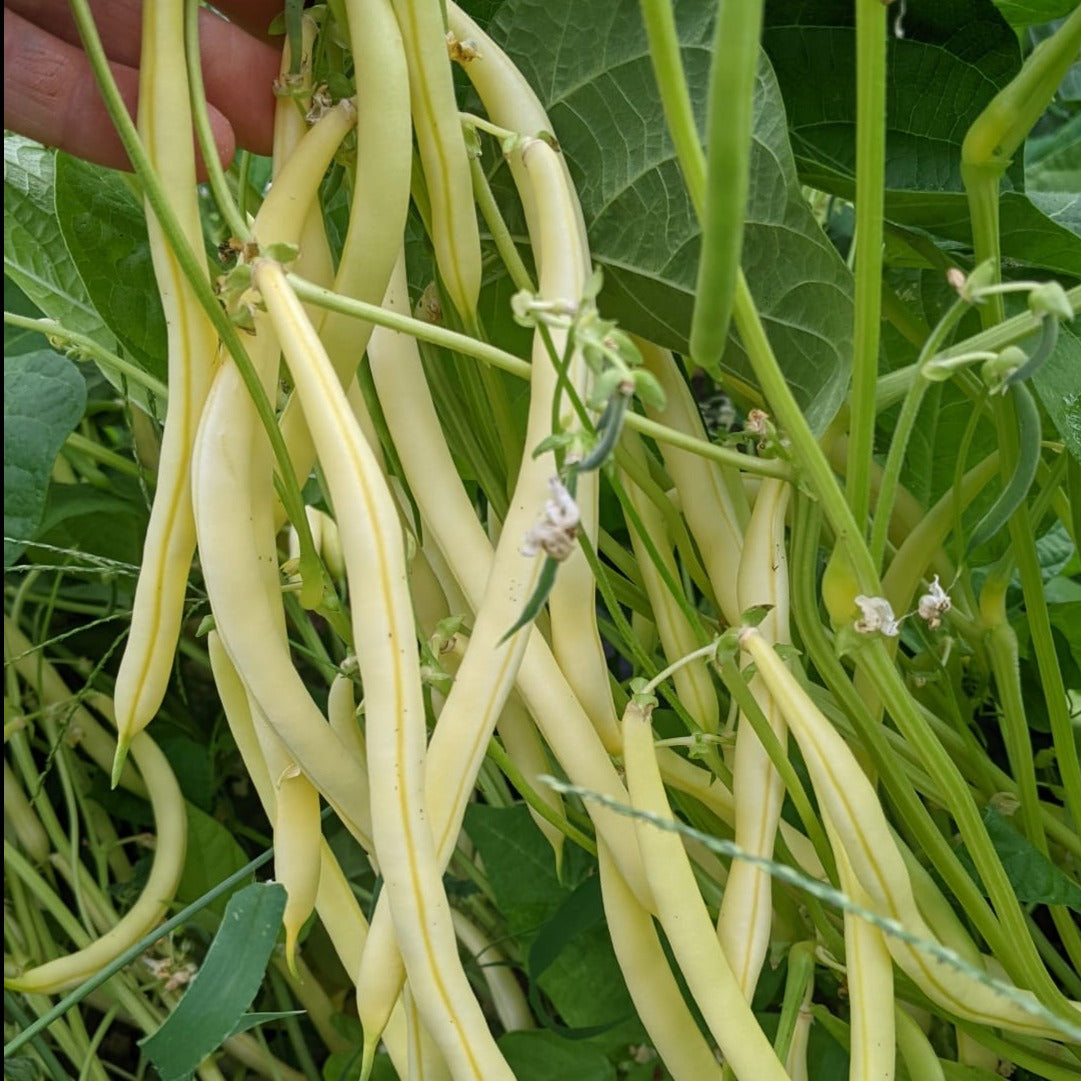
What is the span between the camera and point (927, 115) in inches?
22.1

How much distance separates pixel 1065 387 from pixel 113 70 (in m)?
0.45

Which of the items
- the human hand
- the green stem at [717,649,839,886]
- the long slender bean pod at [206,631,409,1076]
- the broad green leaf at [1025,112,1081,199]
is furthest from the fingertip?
the broad green leaf at [1025,112,1081,199]

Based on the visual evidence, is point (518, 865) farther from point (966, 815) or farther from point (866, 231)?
point (866, 231)

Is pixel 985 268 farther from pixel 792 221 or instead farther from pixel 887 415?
pixel 887 415

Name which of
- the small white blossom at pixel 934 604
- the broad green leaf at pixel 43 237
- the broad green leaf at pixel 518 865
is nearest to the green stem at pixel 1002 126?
the small white blossom at pixel 934 604

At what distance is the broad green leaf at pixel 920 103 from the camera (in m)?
0.54

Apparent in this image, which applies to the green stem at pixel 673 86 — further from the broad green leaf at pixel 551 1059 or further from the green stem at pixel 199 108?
the broad green leaf at pixel 551 1059

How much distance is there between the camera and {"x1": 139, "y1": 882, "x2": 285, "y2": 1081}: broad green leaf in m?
0.41

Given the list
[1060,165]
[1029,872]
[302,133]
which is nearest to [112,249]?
[302,133]

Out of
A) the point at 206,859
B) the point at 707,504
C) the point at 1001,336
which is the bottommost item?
the point at 206,859

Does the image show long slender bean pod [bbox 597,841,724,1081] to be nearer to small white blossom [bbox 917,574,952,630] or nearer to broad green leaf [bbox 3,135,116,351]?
small white blossom [bbox 917,574,952,630]

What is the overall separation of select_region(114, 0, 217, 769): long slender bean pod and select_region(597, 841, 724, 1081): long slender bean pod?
7.5 inches

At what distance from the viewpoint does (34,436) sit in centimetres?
73

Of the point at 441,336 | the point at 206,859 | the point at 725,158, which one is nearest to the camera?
the point at 725,158
